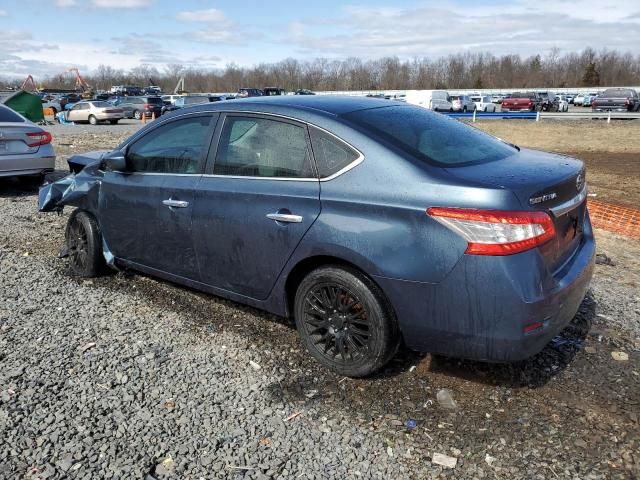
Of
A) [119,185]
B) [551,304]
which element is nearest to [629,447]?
[551,304]

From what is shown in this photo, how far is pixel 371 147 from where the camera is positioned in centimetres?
326

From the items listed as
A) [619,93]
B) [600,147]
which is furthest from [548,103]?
[600,147]

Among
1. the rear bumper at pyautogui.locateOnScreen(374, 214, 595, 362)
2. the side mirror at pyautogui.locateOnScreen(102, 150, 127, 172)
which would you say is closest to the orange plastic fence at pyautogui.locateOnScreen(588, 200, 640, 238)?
the rear bumper at pyautogui.locateOnScreen(374, 214, 595, 362)

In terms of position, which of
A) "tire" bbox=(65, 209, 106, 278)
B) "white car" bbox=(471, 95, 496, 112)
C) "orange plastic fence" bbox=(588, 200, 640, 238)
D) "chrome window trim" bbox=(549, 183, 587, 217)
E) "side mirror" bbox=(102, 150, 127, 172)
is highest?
"side mirror" bbox=(102, 150, 127, 172)

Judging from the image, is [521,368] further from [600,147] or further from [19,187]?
[600,147]

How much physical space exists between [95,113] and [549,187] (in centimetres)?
3335

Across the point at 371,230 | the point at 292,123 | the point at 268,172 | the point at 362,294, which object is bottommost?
the point at 362,294

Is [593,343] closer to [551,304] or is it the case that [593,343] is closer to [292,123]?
[551,304]

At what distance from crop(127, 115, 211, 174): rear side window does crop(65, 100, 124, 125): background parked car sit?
30.4 metres

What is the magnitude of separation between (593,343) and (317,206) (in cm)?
227

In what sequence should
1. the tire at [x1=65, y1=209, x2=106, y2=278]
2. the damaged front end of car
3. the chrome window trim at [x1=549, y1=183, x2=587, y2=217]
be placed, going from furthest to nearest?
the tire at [x1=65, y1=209, x2=106, y2=278]
the damaged front end of car
the chrome window trim at [x1=549, y1=183, x2=587, y2=217]

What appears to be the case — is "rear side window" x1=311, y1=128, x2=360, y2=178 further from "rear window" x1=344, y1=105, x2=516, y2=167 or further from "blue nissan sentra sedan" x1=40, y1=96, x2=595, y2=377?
"rear window" x1=344, y1=105, x2=516, y2=167

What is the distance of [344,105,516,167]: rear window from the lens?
131 inches

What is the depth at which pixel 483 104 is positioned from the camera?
45.8 meters
